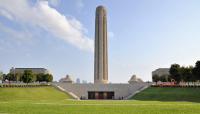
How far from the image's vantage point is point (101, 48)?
113562 mm

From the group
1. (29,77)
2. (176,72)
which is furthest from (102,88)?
(29,77)

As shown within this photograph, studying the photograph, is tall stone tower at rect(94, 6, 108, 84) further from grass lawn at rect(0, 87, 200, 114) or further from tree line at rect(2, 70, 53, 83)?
grass lawn at rect(0, 87, 200, 114)

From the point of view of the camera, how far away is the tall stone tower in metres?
113

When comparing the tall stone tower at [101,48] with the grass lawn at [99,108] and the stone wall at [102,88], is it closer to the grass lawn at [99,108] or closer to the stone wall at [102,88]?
the stone wall at [102,88]

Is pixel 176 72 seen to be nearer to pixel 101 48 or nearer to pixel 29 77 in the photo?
pixel 101 48

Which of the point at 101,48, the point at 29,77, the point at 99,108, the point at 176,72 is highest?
the point at 101,48

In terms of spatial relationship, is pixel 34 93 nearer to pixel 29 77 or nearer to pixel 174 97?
pixel 29 77

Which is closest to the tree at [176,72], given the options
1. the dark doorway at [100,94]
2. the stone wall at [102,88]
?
the stone wall at [102,88]

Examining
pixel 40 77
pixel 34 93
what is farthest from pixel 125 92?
pixel 40 77

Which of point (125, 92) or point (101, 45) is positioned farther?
point (101, 45)

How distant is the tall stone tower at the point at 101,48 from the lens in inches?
4451

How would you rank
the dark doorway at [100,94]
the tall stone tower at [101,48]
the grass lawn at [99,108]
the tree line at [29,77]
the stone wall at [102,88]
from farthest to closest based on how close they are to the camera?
the tall stone tower at [101,48]
the tree line at [29,77]
the dark doorway at [100,94]
the stone wall at [102,88]
the grass lawn at [99,108]

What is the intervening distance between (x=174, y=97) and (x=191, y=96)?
376cm

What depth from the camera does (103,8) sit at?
116688mm
